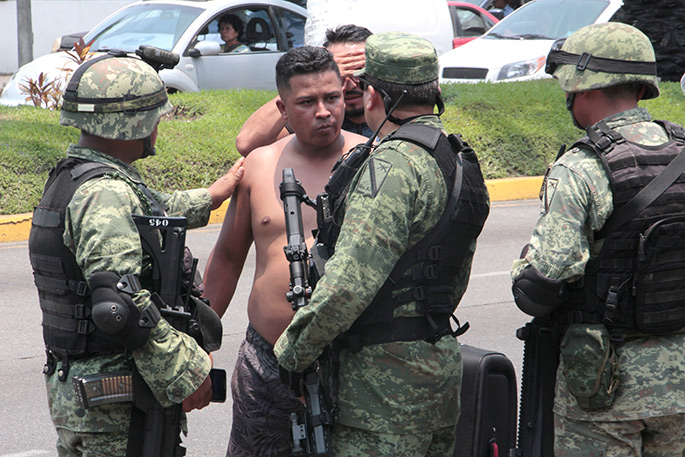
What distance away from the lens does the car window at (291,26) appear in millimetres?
12938

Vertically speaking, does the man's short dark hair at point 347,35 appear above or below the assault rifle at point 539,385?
above

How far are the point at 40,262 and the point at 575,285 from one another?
1.82 m

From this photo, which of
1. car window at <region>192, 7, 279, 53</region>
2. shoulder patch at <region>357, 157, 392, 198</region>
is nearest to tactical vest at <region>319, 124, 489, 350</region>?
shoulder patch at <region>357, 157, 392, 198</region>

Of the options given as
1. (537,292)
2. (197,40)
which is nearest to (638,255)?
(537,292)

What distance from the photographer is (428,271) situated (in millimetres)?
2756

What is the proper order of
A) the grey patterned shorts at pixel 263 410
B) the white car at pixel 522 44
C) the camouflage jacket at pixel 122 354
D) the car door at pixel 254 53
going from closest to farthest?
1. the camouflage jacket at pixel 122 354
2. the grey patterned shorts at pixel 263 410
3. the car door at pixel 254 53
4. the white car at pixel 522 44

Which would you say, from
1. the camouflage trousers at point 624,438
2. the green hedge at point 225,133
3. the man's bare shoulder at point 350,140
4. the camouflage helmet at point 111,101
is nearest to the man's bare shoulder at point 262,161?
the man's bare shoulder at point 350,140

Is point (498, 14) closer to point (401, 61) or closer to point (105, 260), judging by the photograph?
point (401, 61)

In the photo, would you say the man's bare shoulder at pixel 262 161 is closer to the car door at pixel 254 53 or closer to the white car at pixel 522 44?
the car door at pixel 254 53

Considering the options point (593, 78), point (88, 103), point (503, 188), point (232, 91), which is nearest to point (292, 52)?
point (88, 103)

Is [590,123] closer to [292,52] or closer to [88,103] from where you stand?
[292,52]

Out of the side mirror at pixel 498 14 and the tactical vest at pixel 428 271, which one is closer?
the tactical vest at pixel 428 271

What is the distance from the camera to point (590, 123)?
325cm

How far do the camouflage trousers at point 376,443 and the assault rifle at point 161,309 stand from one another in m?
0.59
